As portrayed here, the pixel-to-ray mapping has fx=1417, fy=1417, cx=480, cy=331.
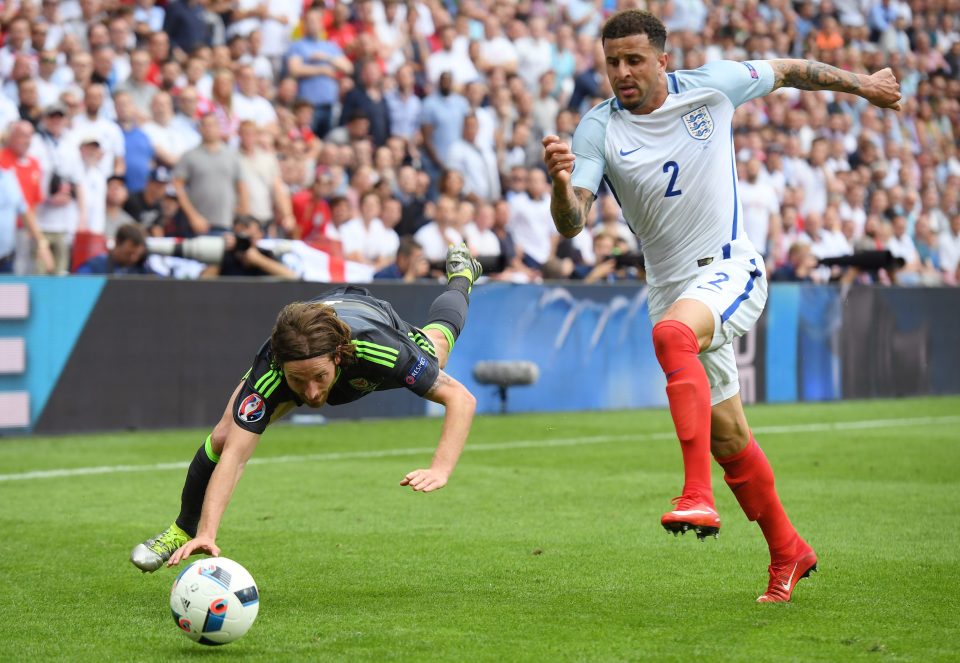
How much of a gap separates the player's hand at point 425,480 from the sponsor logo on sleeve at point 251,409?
79 centimetres

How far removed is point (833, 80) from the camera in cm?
664

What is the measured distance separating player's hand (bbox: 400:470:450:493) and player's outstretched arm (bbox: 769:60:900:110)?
2485 mm

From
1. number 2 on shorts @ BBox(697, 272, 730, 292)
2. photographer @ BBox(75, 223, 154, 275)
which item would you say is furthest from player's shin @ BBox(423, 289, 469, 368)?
photographer @ BBox(75, 223, 154, 275)

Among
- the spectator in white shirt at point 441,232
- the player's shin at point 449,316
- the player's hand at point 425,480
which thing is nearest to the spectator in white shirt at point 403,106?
the spectator in white shirt at point 441,232

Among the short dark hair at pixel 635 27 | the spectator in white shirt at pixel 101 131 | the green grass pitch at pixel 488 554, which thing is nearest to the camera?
the green grass pitch at pixel 488 554

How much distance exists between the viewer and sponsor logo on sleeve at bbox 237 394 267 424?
6.14 m

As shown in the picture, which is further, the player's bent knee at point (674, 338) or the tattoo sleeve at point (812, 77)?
the tattoo sleeve at point (812, 77)

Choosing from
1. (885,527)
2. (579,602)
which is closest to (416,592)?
(579,602)

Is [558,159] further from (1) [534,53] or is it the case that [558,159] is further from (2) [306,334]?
(1) [534,53]

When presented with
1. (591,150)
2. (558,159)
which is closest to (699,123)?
(591,150)

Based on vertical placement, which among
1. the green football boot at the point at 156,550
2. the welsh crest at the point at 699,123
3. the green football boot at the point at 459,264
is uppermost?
the welsh crest at the point at 699,123

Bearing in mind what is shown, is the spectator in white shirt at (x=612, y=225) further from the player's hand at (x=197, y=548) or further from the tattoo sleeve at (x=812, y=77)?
the player's hand at (x=197, y=548)

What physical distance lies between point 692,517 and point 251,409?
2034 mm

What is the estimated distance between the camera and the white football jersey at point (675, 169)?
6.29m
